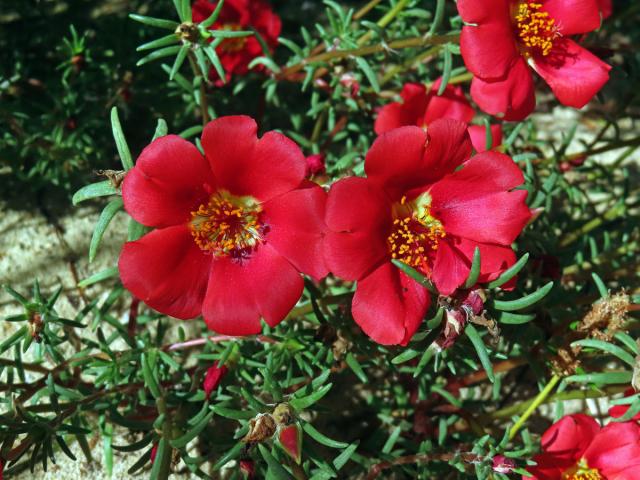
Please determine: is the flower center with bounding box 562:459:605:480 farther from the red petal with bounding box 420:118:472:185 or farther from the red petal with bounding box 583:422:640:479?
the red petal with bounding box 420:118:472:185

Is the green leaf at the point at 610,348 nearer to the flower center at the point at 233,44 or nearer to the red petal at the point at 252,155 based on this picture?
the red petal at the point at 252,155

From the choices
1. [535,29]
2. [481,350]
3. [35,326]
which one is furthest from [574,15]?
[35,326]

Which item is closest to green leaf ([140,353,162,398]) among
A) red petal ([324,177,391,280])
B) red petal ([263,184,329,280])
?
red petal ([263,184,329,280])

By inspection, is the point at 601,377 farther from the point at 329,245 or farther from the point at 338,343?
the point at 329,245

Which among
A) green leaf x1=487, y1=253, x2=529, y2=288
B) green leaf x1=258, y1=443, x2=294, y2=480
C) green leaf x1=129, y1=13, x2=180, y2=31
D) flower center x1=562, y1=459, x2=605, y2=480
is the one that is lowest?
flower center x1=562, y1=459, x2=605, y2=480

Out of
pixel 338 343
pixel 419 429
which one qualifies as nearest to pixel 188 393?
pixel 338 343

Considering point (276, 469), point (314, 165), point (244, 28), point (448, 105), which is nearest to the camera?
point (276, 469)

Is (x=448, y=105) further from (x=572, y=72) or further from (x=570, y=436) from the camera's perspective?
(x=570, y=436)
